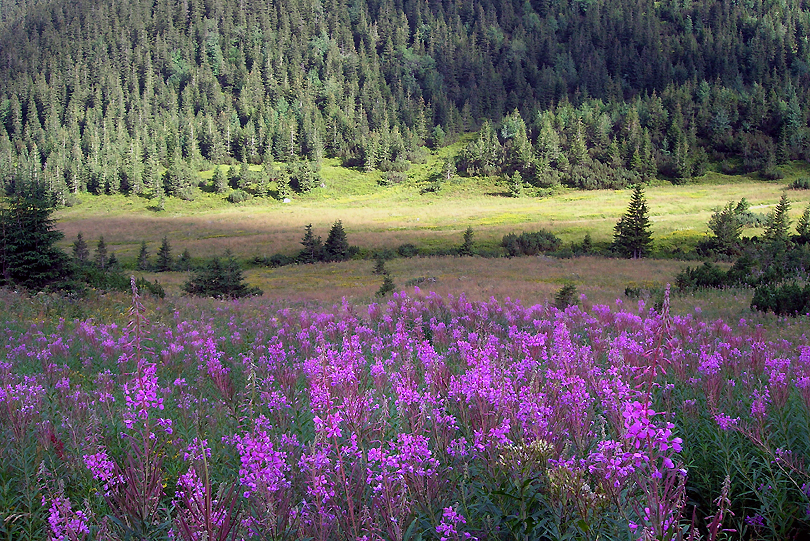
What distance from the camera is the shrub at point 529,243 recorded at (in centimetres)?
3816

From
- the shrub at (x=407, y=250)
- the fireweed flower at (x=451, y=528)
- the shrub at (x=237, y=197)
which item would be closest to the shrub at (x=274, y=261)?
the shrub at (x=407, y=250)

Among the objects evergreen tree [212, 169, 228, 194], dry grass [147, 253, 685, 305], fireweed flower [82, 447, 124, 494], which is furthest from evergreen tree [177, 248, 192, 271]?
evergreen tree [212, 169, 228, 194]

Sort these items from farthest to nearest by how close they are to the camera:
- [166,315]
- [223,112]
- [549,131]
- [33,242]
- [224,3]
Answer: [224,3]
[223,112]
[549,131]
[33,242]
[166,315]

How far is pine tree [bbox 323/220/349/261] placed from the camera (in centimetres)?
3759

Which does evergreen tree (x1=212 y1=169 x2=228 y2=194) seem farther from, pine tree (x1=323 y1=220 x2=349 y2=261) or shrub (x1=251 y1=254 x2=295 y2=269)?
pine tree (x1=323 y1=220 x2=349 y2=261)

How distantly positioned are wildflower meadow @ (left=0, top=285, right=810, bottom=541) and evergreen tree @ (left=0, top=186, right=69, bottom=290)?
11526 mm

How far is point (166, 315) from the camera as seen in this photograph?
12.2m

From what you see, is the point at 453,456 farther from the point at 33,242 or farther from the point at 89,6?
the point at 89,6

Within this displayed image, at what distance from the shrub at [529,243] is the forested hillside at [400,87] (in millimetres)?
45024

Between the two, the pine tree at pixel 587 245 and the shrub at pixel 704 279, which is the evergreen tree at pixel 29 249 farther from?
the pine tree at pixel 587 245

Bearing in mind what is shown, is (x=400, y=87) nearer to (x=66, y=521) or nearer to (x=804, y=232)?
(x=804, y=232)

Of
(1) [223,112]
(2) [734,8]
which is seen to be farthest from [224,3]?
(2) [734,8]

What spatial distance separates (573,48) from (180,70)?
395ft

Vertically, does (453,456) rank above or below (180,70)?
below
